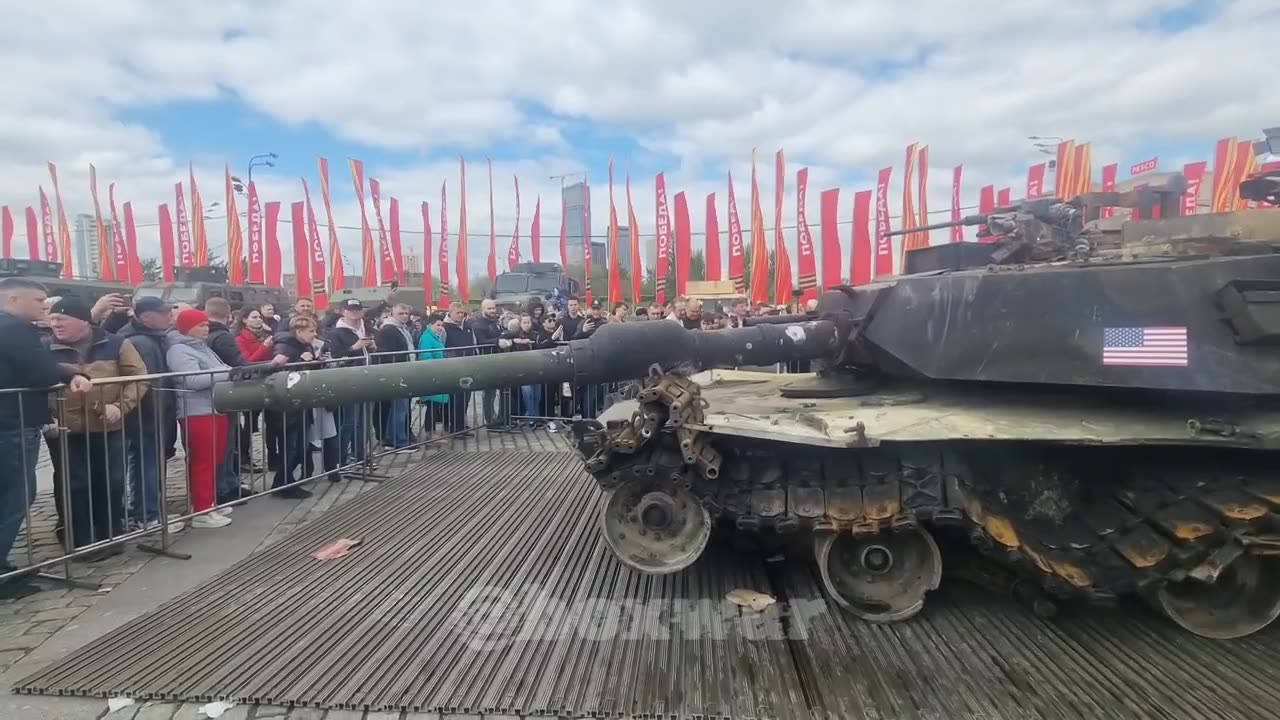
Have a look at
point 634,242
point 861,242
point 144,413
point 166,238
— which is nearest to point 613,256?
point 634,242

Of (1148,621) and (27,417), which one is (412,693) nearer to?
(27,417)

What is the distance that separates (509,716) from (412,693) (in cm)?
53

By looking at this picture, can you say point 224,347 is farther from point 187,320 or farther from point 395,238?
point 395,238

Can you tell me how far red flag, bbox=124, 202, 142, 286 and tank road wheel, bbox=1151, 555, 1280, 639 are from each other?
3235 cm

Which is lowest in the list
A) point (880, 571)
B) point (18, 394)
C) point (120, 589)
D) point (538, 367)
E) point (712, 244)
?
point (120, 589)

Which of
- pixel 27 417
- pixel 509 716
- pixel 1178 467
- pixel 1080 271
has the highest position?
pixel 1080 271

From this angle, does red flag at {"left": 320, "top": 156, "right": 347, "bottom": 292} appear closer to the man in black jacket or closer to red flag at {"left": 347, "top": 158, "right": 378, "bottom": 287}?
red flag at {"left": 347, "top": 158, "right": 378, "bottom": 287}

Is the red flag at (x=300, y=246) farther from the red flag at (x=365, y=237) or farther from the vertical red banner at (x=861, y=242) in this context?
the vertical red banner at (x=861, y=242)

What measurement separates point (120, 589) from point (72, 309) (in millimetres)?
2227

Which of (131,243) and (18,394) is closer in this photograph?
(18,394)

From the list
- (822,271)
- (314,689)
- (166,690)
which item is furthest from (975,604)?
(822,271)

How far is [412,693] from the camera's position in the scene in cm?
382

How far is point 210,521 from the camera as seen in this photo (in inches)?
266

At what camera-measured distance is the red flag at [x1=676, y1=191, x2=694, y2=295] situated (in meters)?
27.3
